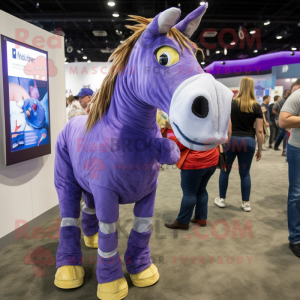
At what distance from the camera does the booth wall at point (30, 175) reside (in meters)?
1.95

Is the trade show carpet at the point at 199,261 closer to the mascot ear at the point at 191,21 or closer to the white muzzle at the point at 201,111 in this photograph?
the white muzzle at the point at 201,111

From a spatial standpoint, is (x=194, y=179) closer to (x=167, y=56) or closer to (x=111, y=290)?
(x=111, y=290)

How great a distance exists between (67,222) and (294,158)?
154cm

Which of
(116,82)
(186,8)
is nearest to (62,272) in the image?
(116,82)

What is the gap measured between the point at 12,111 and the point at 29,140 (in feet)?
1.00

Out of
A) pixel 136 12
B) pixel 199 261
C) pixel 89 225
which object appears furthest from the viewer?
pixel 136 12

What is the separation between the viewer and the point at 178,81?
2.67 ft

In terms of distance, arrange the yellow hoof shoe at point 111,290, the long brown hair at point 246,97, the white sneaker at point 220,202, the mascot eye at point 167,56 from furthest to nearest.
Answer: the white sneaker at point 220,202 → the long brown hair at point 246,97 → the yellow hoof shoe at point 111,290 → the mascot eye at point 167,56

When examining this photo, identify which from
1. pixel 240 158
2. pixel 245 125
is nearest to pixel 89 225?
pixel 240 158

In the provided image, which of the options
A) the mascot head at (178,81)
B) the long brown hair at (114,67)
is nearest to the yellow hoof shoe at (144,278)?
the long brown hair at (114,67)

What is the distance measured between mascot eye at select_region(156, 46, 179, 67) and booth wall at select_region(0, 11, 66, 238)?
1.49 metres

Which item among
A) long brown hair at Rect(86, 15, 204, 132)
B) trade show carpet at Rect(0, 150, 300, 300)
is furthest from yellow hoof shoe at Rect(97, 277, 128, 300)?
long brown hair at Rect(86, 15, 204, 132)

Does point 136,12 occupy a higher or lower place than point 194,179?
higher

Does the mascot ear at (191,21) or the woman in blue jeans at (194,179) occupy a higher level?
the mascot ear at (191,21)
